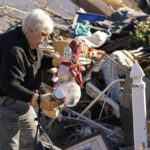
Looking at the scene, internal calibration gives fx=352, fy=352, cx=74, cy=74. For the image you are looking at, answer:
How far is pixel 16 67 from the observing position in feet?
8.97

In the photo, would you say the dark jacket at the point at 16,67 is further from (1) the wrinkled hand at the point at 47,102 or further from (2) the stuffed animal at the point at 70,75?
(2) the stuffed animal at the point at 70,75

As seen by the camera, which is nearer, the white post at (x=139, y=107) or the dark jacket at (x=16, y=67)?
the dark jacket at (x=16, y=67)

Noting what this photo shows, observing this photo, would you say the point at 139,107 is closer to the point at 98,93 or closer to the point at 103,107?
the point at 103,107

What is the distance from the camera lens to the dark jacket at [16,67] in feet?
8.89

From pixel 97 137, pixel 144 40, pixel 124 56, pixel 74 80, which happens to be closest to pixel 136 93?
pixel 74 80

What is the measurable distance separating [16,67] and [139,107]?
1.16m

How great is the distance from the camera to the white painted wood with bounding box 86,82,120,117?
14.4ft

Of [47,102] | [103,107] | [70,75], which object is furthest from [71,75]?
[103,107]

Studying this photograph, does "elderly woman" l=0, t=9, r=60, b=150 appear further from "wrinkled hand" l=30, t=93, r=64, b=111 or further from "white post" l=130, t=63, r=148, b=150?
"white post" l=130, t=63, r=148, b=150

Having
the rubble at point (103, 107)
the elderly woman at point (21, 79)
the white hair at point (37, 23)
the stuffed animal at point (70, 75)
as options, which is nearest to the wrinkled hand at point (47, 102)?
the elderly woman at point (21, 79)

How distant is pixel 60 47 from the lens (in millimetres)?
5898

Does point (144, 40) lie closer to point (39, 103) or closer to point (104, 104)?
point (104, 104)

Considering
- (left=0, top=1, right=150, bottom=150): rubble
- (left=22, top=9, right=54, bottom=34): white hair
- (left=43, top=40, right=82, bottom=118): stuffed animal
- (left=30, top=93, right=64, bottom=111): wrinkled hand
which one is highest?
(left=22, top=9, right=54, bottom=34): white hair

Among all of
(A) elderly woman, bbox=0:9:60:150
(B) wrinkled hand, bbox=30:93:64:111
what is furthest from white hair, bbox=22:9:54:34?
(B) wrinkled hand, bbox=30:93:64:111
